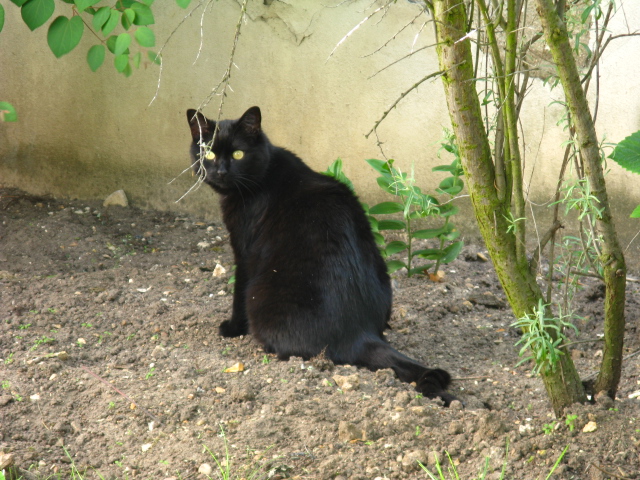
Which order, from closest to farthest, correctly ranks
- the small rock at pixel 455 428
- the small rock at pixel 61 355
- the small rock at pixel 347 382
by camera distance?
the small rock at pixel 455 428 < the small rock at pixel 347 382 < the small rock at pixel 61 355

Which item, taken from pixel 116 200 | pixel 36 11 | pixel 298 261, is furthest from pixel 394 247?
pixel 116 200

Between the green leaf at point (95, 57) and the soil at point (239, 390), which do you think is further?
the green leaf at point (95, 57)

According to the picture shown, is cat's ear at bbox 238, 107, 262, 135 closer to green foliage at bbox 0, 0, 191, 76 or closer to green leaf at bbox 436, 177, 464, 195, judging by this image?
green foliage at bbox 0, 0, 191, 76

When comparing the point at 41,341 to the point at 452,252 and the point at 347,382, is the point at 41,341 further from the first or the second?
the point at 452,252

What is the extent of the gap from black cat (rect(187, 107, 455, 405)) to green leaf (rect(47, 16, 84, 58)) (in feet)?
2.17

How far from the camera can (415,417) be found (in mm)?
1854

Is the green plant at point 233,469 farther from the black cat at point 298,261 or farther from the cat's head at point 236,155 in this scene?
the cat's head at point 236,155

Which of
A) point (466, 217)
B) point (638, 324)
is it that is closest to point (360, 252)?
point (638, 324)

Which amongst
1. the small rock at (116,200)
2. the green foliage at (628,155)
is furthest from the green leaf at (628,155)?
the small rock at (116,200)

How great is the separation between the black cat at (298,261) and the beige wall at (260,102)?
1084mm

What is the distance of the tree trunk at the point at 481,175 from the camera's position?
5.43 ft

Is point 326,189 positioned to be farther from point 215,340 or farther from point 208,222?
point 208,222

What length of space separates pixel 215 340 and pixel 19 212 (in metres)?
2.15

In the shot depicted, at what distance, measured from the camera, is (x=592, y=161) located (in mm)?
1475
